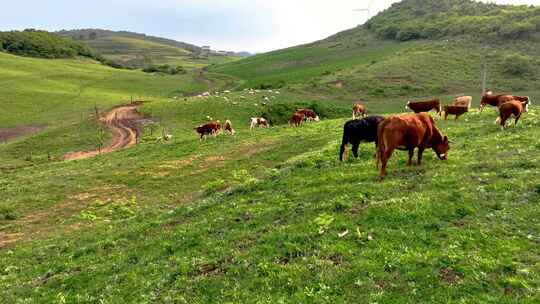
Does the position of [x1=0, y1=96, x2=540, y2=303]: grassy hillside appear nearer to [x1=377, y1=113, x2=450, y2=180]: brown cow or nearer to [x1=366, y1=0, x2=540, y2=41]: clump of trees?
[x1=377, y1=113, x2=450, y2=180]: brown cow

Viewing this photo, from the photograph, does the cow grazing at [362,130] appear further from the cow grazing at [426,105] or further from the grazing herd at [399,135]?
the cow grazing at [426,105]

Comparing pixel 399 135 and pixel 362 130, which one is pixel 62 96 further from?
pixel 399 135

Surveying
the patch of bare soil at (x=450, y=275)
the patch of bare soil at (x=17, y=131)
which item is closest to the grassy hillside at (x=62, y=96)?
the patch of bare soil at (x=17, y=131)

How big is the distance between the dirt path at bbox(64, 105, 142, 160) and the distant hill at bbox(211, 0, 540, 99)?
29.7 metres

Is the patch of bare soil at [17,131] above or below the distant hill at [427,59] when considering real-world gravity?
below

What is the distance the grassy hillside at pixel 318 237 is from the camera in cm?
1059

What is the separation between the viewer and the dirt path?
158ft

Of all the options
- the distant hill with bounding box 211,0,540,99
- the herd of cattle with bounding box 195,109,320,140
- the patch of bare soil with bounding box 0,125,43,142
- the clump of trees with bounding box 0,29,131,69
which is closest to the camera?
the herd of cattle with bounding box 195,109,320,140

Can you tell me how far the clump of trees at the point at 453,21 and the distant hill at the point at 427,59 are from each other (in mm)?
220

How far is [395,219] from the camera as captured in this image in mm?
13266

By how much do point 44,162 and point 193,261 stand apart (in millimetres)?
37593

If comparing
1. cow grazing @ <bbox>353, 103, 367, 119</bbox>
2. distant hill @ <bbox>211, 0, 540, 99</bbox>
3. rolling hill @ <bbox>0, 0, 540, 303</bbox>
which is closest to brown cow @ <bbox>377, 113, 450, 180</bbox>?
rolling hill @ <bbox>0, 0, 540, 303</bbox>

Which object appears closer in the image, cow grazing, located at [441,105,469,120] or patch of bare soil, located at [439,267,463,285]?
patch of bare soil, located at [439,267,463,285]

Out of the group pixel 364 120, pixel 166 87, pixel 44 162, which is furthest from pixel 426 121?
pixel 166 87
